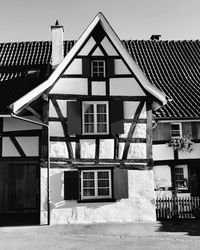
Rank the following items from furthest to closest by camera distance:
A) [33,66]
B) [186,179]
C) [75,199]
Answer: [33,66] < [186,179] < [75,199]

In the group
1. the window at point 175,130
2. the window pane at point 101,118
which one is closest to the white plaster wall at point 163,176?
the window at point 175,130

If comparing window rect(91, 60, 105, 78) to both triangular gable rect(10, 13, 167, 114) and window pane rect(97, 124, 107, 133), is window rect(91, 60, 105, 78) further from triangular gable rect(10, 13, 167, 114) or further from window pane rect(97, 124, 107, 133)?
window pane rect(97, 124, 107, 133)

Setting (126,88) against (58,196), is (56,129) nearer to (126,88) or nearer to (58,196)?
(58,196)

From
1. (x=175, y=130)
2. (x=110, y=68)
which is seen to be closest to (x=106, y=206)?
(x=175, y=130)

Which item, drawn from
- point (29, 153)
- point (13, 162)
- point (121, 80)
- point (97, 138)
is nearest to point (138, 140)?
point (97, 138)

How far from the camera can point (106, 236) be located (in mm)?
11125

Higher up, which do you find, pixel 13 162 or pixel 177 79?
pixel 177 79

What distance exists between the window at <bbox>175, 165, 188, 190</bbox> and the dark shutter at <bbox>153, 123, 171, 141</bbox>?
64.1 inches

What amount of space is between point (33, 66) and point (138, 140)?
833 cm

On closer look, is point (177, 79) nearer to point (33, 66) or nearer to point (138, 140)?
point (138, 140)

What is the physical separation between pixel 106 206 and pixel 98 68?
20.1ft

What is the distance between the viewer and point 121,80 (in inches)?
572

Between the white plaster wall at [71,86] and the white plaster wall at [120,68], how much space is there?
150 cm

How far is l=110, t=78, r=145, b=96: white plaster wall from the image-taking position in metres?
14.5
